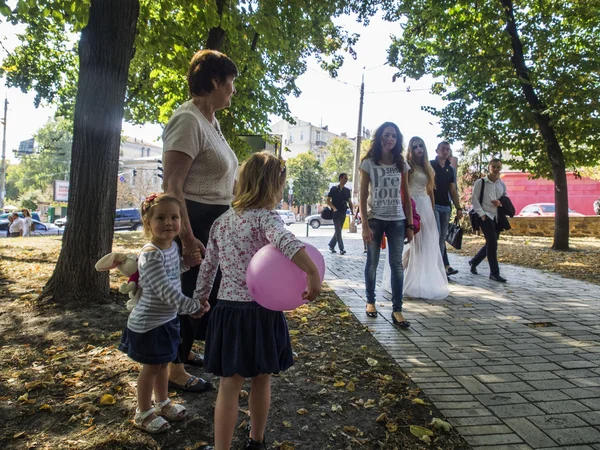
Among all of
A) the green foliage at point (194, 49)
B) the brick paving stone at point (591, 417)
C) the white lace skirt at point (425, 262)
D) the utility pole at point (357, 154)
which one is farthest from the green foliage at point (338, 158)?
the brick paving stone at point (591, 417)

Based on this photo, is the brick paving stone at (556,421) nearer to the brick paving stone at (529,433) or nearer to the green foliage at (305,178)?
the brick paving stone at (529,433)

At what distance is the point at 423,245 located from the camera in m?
6.22

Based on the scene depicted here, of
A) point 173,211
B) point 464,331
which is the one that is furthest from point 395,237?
point 173,211

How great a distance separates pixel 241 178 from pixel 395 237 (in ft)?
10.2

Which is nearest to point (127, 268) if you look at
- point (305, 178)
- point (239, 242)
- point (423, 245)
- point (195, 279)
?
point (195, 279)

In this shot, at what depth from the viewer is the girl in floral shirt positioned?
6.91 feet

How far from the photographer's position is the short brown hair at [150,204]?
2.46 meters

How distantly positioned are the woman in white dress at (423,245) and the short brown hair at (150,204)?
4.41 metres

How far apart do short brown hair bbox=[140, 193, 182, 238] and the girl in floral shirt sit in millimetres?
364

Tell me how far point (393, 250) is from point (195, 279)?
8.64ft

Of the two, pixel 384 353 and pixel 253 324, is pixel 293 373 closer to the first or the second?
pixel 384 353

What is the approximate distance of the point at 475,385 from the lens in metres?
3.26

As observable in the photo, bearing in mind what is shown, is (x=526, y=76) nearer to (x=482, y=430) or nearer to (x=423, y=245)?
(x=423, y=245)

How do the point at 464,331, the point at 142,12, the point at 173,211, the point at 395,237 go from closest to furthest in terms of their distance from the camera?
the point at 173,211
the point at 464,331
the point at 395,237
the point at 142,12
